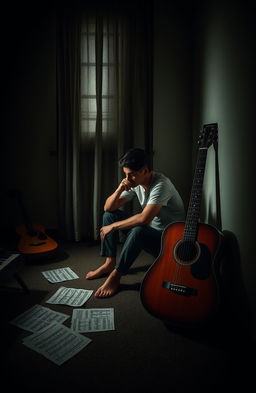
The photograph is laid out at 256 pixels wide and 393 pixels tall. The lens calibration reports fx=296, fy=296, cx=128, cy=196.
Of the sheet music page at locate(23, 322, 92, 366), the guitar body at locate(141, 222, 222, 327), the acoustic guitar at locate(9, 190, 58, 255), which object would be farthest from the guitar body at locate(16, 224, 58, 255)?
the guitar body at locate(141, 222, 222, 327)

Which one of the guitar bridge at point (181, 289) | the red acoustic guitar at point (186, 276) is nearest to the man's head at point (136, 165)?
the red acoustic guitar at point (186, 276)

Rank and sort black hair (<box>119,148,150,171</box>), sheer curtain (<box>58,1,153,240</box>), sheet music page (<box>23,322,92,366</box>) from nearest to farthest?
sheet music page (<box>23,322,92,366</box>)
black hair (<box>119,148,150,171</box>)
sheer curtain (<box>58,1,153,240</box>)

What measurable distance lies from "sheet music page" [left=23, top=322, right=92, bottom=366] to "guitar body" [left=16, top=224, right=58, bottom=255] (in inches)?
37.1

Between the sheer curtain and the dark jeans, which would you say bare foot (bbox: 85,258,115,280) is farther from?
the sheer curtain

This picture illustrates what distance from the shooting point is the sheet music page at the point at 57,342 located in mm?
1287

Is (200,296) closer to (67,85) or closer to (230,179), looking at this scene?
(230,179)

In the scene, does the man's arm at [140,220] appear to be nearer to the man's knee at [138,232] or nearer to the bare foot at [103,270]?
the man's knee at [138,232]

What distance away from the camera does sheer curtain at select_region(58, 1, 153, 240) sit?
2.61 meters

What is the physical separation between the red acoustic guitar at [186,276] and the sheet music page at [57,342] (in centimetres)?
36

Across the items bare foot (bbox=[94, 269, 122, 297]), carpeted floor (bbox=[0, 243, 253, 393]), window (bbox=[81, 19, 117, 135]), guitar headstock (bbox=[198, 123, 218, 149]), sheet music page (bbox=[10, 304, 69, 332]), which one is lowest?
carpeted floor (bbox=[0, 243, 253, 393])

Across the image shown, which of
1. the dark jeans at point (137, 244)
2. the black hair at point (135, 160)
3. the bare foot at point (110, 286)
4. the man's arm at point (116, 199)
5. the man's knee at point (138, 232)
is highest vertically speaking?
the black hair at point (135, 160)

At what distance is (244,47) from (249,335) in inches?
53.8

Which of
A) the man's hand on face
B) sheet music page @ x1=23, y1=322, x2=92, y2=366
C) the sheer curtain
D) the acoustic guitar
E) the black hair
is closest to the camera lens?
sheet music page @ x1=23, y1=322, x2=92, y2=366

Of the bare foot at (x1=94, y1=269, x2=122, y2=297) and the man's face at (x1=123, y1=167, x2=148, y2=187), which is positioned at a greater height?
the man's face at (x1=123, y1=167, x2=148, y2=187)
